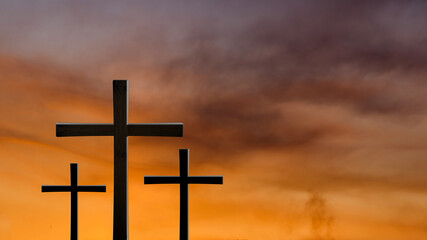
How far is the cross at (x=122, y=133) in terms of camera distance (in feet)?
50.7

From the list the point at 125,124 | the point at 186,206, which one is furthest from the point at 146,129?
the point at 186,206

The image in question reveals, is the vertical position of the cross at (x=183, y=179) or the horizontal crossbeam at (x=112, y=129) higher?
the horizontal crossbeam at (x=112, y=129)

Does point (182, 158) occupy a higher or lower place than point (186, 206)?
higher

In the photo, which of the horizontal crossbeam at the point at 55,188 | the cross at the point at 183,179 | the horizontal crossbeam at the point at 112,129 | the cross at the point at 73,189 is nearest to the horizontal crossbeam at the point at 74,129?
the horizontal crossbeam at the point at 112,129

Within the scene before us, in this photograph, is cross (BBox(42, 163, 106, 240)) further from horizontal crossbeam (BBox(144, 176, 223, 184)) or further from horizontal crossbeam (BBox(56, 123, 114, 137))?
horizontal crossbeam (BBox(144, 176, 223, 184))

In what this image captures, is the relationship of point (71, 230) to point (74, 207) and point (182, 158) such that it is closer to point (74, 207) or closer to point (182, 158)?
point (74, 207)

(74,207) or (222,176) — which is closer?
(222,176)

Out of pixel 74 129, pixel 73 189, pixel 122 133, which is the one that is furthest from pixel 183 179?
pixel 73 189

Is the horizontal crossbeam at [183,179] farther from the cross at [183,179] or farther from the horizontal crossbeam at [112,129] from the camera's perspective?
the horizontal crossbeam at [112,129]

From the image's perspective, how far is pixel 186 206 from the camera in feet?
52.2

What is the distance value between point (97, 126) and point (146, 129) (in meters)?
1.31

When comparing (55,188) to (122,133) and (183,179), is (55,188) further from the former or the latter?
A: (183,179)

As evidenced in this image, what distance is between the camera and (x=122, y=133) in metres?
15.7

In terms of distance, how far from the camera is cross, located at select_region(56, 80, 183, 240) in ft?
50.7
